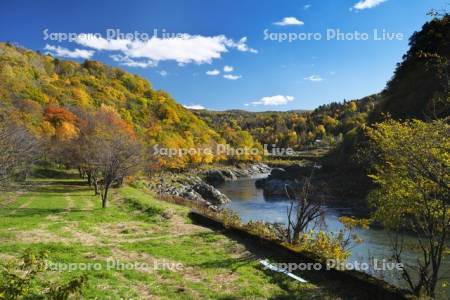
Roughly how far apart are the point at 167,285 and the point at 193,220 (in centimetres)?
1702

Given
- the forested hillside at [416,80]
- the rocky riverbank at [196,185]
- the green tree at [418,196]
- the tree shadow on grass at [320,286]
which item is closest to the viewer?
the green tree at [418,196]

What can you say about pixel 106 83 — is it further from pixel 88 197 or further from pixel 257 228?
pixel 257 228

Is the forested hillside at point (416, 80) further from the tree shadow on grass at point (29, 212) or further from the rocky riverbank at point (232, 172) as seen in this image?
the tree shadow on grass at point (29, 212)

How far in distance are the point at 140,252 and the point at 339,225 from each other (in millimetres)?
29049

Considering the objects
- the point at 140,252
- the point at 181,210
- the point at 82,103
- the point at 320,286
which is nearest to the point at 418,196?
the point at 320,286

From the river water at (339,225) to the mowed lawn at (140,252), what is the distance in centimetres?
719

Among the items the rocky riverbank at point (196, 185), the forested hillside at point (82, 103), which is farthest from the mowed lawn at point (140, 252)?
the rocky riverbank at point (196, 185)

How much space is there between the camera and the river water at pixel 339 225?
84.8ft

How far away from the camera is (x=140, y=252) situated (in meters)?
20.4

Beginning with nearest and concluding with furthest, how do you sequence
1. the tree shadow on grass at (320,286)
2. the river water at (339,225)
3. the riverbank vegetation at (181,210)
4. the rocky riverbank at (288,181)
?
1. the riverbank vegetation at (181,210)
2. the tree shadow on grass at (320,286)
3. the river water at (339,225)
4. the rocky riverbank at (288,181)

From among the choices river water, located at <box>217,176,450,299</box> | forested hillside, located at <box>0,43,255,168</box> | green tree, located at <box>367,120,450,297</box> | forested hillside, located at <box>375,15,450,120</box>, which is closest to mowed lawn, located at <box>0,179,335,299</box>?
green tree, located at <box>367,120,450,297</box>

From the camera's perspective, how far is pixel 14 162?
2089 cm

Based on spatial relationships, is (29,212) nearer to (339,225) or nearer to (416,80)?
(339,225)

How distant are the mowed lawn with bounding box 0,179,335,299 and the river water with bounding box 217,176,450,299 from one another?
7.19m
